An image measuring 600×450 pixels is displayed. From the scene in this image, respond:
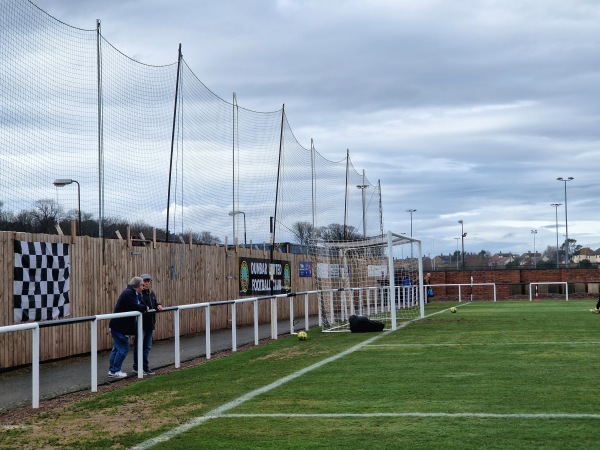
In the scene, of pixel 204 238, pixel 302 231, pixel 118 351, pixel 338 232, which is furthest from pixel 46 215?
pixel 338 232

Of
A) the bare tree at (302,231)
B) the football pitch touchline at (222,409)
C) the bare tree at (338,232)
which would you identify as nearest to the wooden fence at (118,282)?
the football pitch touchline at (222,409)

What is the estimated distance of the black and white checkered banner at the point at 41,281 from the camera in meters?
15.1

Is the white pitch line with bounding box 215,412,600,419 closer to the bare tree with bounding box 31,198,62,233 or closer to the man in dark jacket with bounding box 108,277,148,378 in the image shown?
the man in dark jacket with bounding box 108,277,148,378

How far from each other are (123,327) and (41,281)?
10.1 feet

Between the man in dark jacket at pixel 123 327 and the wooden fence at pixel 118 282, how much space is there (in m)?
2.30

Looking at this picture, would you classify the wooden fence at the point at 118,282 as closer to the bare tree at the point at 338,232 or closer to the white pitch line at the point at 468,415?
the white pitch line at the point at 468,415

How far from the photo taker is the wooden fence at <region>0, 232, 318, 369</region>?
14.8 m

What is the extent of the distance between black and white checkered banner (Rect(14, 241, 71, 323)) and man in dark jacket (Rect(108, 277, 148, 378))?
2517 millimetres

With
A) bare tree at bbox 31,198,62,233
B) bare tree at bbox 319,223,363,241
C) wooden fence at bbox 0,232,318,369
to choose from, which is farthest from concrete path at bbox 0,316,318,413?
bare tree at bbox 319,223,363,241

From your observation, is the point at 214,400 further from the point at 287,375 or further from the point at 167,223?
the point at 167,223

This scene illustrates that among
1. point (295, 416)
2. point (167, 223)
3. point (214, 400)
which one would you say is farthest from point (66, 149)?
point (295, 416)

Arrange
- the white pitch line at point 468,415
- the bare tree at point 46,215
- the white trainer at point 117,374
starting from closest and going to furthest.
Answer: the white pitch line at point 468,415
the white trainer at point 117,374
the bare tree at point 46,215

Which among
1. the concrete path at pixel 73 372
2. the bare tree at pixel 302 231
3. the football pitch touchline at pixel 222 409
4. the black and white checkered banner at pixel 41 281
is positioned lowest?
the concrete path at pixel 73 372

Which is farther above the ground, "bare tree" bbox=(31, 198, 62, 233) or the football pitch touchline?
"bare tree" bbox=(31, 198, 62, 233)
